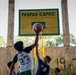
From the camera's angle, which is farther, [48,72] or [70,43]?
[70,43]

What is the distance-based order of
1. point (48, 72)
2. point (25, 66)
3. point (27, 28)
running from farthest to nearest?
point (27, 28) → point (48, 72) → point (25, 66)

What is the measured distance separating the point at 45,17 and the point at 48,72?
7.78ft

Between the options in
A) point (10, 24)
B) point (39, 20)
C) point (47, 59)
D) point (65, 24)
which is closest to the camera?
A: point (47, 59)

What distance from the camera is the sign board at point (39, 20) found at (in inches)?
364

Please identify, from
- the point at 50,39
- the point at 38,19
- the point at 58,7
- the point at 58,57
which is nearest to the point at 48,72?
the point at 58,57

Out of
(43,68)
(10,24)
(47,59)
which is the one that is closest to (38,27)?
(47,59)

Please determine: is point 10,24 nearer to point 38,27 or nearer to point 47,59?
point 38,27

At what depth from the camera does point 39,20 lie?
30.7ft

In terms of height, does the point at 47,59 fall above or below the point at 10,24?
below

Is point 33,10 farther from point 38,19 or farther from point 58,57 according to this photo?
point 58,57

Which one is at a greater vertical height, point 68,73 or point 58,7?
point 58,7

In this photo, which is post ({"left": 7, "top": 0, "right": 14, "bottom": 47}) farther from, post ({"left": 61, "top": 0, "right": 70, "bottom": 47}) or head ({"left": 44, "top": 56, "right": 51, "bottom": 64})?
post ({"left": 61, "top": 0, "right": 70, "bottom": 47})

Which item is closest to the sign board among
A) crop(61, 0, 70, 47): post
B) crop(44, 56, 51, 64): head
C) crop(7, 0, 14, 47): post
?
crop(61, 0, 70, 47): post

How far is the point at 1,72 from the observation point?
29.7 feet
